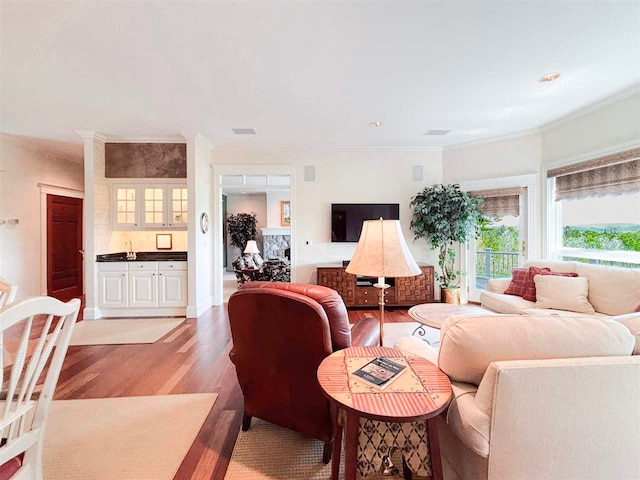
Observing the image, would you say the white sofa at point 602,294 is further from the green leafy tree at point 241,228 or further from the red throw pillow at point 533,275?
the green leafy tree at point 241,228

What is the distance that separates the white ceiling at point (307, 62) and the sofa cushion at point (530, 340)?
197cm

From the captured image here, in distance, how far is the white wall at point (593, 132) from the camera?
2.89 metres

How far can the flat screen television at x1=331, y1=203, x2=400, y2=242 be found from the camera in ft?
15.8

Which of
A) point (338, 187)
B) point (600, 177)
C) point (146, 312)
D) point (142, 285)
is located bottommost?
point (146, 312)

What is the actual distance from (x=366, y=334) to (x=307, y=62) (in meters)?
2.25

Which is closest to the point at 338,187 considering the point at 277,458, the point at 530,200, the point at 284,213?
the point at 530,200

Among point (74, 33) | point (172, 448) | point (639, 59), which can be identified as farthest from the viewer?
point (639, 59)

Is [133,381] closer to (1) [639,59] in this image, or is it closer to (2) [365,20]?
(2) [365,20]

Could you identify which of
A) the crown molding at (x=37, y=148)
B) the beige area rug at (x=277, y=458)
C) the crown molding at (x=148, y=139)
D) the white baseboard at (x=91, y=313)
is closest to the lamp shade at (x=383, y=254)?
the beige area rug at (x=277, y=458)

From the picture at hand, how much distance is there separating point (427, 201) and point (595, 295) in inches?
90.2

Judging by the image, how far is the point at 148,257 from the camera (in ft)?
13.7

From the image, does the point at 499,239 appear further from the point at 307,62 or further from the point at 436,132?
the point at 307,62

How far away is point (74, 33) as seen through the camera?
200 cm

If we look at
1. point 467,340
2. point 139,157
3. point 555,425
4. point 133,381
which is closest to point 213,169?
point 139,157
